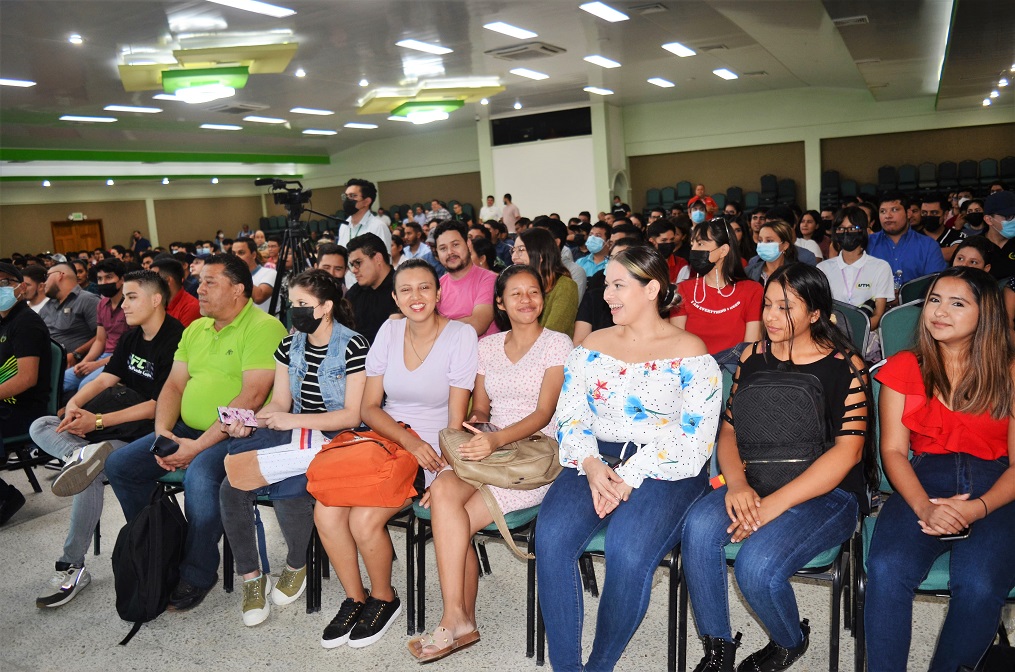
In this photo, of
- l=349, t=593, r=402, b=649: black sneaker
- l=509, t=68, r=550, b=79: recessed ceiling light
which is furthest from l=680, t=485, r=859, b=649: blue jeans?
l=509, t=68, r=550, b=79: recessed ceiling light

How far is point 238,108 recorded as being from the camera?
512 inches

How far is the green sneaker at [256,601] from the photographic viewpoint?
286cm

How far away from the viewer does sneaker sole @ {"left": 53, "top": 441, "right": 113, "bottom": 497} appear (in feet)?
10.2

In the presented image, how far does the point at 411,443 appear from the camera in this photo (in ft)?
9.00

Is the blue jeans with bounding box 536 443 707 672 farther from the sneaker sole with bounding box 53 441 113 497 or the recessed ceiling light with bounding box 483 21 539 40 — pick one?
the recessed ceiling light with bounding box 483 21 539 40

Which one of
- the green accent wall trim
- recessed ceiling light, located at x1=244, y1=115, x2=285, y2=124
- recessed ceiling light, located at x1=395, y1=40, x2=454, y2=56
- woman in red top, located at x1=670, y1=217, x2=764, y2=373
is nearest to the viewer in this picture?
woman in red top, located at x1=670, y1=217, x2=764, y2=373

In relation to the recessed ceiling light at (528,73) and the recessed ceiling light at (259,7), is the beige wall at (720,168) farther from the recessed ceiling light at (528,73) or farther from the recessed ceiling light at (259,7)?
the recessed ceiling light at (259,7)

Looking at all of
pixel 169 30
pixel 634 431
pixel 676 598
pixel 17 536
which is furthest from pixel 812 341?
pixel 169 30

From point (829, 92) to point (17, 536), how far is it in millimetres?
16765

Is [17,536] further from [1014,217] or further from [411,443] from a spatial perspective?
[1014,217]

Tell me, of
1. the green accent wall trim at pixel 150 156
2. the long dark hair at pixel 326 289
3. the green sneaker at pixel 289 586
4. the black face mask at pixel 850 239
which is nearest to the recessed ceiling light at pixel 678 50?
the black face mask at pixel 850 239

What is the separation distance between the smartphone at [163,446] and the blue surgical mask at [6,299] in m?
1.63

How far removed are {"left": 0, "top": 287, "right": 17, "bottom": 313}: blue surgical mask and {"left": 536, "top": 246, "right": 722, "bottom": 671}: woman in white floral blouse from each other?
3.14 meters

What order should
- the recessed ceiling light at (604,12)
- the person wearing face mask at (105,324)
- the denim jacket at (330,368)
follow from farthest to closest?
the recessed ceiling light at (604,12) → the person wearing face mask at (105,324) → the denim jacket at (330,368)
